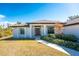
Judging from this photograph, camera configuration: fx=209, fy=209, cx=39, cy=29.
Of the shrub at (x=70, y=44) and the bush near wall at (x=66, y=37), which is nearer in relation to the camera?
the shrub at (x=70, y=44)

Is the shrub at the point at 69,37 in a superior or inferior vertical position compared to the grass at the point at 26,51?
superior

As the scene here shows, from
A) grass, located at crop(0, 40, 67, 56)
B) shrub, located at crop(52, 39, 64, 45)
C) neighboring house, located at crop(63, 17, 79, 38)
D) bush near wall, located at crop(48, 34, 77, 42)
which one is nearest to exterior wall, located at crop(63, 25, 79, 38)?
neighboring house, located at crop(63, 17, 79, 38)

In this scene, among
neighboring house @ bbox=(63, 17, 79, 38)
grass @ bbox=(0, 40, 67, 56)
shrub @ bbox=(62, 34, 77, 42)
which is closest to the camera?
grass @ bbox=(0, 40, 67, 56)

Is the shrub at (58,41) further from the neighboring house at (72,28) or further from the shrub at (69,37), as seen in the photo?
the neighboring house at (72,28)

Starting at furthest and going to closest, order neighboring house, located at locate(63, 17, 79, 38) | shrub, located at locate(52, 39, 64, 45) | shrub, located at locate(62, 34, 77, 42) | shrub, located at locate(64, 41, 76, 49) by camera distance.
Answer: neighboring house, located at locate(63, 17, 79, 38)
shrub, located at locate(62, 34, 77, 42)
shrub, located at locate(52, 39, 64, 45)
shrub, located at locate(64, 41, 76, 49)

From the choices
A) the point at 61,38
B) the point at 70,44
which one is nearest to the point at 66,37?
the point at 61,38

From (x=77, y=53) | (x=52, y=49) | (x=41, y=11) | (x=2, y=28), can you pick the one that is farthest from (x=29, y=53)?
(x=2, y=28)

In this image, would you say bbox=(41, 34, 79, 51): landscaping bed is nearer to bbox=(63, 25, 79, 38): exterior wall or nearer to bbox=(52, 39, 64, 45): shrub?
bbox=(52, 39, 64, 45): shrub

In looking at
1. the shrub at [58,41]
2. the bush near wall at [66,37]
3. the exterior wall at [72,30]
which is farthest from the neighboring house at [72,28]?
the shrub at [58,41]

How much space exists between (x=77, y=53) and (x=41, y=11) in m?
3.55

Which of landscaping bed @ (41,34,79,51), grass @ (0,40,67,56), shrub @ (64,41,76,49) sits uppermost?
landscaping bed @ (41,34,79,51)

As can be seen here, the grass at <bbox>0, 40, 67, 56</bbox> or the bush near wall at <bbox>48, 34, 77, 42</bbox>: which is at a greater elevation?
the bush near wall at <bbox>48, 34, 77, 42</bbox>

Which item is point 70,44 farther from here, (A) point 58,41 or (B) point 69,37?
(B) point 69,37

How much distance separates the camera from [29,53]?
32.4ft
